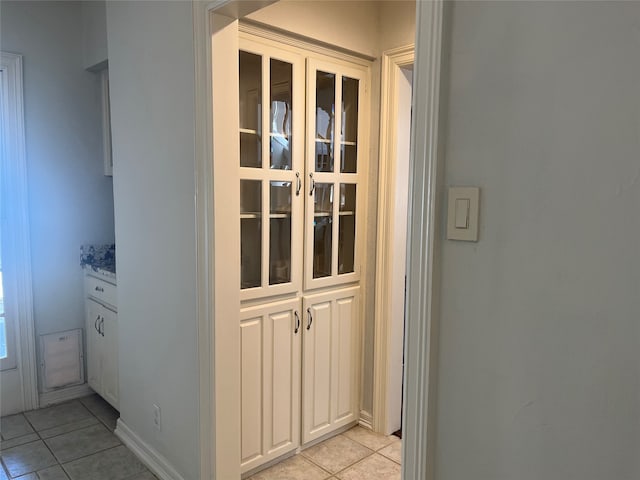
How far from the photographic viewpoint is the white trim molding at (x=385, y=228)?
2.64 m

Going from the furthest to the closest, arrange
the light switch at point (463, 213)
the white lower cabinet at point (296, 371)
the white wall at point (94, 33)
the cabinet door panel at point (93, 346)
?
the cabinet door panel at point (93, 346)
the white wall at point (94, 33)
the white lower cabinet at point (296, 371)
the light switch at point (463, 213)

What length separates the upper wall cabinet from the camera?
2301mm

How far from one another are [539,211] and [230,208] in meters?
1.29

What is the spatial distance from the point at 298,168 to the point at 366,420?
1.55 m

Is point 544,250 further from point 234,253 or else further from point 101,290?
point 101,290

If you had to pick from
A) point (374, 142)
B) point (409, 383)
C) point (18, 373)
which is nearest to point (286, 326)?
point (374, 142)

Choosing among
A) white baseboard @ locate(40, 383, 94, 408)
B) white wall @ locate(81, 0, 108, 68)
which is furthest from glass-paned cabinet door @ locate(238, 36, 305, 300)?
white baseboard @ locate(40, 383, 94, 408)

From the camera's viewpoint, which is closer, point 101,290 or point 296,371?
point 296,371

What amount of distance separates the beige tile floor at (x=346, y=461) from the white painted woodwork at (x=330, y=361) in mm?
86

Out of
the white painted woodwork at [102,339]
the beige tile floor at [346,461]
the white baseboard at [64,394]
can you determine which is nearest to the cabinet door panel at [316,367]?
the beige tile floor at [346,461]

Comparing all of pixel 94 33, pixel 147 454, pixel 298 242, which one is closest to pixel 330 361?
pixel 298 242

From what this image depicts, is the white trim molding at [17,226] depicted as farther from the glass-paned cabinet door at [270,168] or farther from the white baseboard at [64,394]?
the glass-paned cabinet door at [270,168]

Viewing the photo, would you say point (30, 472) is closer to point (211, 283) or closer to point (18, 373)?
point (18, 373)

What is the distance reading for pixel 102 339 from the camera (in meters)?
3.05
